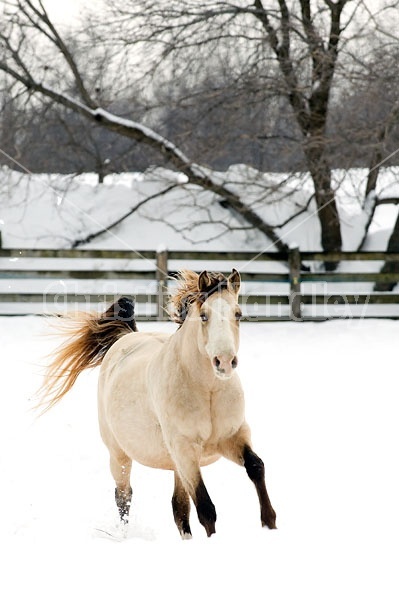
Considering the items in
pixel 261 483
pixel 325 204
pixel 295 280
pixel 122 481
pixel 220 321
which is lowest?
pixel 122 481

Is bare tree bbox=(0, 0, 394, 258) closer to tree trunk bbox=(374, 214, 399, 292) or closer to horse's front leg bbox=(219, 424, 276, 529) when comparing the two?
tree trunk bbox=(374, 214, 399, 292)

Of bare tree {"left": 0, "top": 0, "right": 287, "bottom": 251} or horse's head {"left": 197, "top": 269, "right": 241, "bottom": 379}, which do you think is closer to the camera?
horse's head {"left": 197, "top": 269, "right": 241, "bottom": 379}

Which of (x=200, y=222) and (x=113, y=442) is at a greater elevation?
(x=200, y=222)

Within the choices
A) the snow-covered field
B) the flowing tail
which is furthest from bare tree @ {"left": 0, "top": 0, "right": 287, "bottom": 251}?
the flowing tail

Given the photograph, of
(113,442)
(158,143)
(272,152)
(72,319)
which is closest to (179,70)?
(158,143)

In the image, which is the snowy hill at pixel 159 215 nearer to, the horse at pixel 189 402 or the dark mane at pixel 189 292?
the horse at pixel 189 402

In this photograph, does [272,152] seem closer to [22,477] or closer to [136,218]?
[136,218]

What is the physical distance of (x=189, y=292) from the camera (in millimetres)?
3734

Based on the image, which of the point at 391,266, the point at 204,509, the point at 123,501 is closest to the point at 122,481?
the point at 123,501

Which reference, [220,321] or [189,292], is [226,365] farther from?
[189,292]

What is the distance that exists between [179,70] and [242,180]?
215 cm

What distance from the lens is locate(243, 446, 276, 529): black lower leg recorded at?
3287 millimetres

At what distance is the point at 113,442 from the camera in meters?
4.55

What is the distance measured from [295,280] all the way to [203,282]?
830 cm
